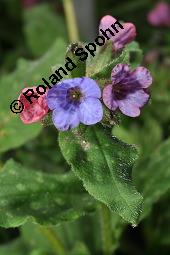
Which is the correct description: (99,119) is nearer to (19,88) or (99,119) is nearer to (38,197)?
(38,197)

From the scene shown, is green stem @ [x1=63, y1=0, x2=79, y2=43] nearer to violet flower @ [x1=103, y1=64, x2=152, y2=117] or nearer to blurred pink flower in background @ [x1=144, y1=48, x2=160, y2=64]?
blurred pink flower in background @ [x1=144, y1=48, x2=160, y2=64]

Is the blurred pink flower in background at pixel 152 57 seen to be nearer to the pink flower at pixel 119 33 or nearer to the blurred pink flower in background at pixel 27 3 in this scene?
the pink flower at pixel 119 33

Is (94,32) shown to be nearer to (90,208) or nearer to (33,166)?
(33,166)

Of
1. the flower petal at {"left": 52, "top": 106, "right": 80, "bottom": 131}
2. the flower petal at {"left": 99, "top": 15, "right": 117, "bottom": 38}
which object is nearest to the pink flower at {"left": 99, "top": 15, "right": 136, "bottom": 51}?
the flower petal at {"left": 99, "top": 15, "right": 117, "bottom": 38}

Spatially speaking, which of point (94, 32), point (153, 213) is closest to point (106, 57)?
point (153, 213)

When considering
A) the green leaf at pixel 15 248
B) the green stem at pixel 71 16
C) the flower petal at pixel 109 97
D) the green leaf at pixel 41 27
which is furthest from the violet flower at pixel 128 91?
the green leaf at pixel 41 27

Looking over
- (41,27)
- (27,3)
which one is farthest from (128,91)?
(27,3)
